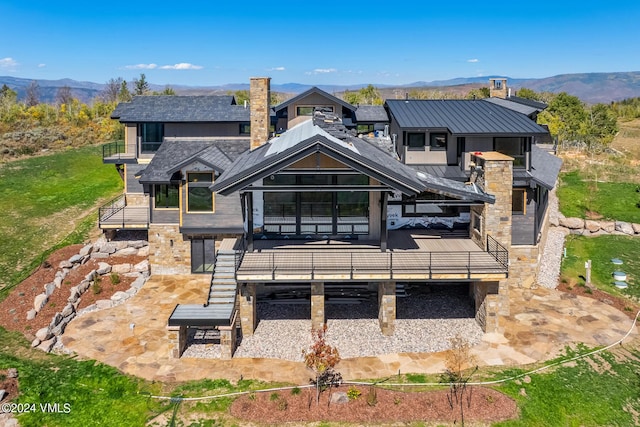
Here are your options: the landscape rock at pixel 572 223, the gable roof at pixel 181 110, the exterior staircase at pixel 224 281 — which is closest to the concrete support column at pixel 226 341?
the exterior staircase at pixel 224 281

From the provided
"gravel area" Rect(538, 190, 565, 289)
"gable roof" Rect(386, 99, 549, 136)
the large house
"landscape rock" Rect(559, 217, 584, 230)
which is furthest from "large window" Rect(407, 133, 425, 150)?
"landscape rock" Rect(559, 217, 584, 230)

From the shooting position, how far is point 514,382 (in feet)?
47.3

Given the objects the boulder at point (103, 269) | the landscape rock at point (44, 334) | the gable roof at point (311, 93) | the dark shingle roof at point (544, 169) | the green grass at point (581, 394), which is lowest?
the green grass at point (581, 394)

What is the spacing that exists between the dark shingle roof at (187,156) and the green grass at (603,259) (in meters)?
18.7

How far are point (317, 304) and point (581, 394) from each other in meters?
9.00

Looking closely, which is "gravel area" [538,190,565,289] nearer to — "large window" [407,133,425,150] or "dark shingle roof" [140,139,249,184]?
"large window" [407,133,425,150]

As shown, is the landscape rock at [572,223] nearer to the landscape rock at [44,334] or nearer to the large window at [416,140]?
the large window at [416,140]

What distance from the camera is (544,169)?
26.1 m

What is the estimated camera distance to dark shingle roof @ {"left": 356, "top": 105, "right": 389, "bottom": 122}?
2982 centimetres

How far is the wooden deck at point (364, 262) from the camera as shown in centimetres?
1681

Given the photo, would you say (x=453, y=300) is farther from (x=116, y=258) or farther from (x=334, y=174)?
(x=116, y=258)

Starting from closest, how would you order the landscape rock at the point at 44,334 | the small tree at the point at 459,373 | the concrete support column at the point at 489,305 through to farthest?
the small tree at the point at 459,373
the landscape rock at the point at 44,334
the concrete support column at the point at 489,305

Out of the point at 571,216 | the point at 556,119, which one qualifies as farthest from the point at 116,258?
the point at 556,119

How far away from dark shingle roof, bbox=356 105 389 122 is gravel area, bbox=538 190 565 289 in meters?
12.6
